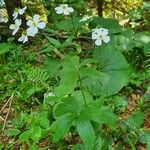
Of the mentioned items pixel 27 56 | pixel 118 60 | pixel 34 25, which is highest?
pixel 34 25

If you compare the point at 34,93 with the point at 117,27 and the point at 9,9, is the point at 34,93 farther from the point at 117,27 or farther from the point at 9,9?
the point at 9,9

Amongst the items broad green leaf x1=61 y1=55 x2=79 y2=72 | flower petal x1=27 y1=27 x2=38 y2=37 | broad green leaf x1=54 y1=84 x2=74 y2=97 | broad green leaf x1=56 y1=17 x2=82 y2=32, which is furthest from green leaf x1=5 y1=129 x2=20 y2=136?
broad green leaf x1=56 y1=17 x2=82 y2=32

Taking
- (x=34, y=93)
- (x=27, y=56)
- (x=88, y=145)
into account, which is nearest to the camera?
(x=88, y=145)

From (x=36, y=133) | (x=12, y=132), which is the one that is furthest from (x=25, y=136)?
(x=12, y=132)

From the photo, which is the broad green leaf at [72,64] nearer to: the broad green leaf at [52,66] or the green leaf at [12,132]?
the green leaf at [12,132]

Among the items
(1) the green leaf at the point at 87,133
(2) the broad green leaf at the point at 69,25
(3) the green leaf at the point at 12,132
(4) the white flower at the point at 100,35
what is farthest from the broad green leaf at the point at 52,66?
(1) the green leaf at the point at 87,133

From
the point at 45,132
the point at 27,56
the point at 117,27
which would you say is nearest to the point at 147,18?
the point at 117,27

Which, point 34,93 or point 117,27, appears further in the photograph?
point 117,27
